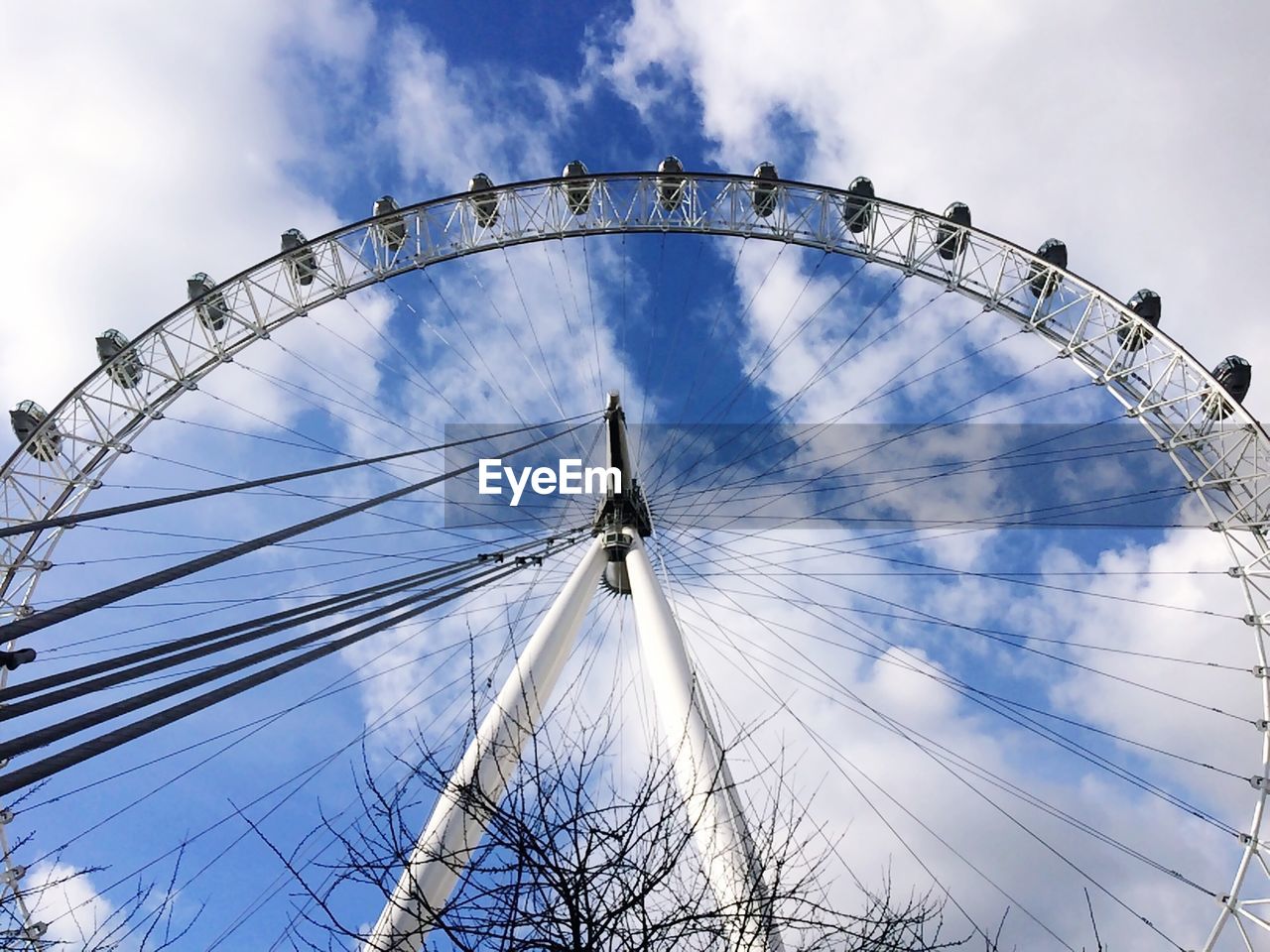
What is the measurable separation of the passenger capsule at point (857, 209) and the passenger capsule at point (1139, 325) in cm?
725

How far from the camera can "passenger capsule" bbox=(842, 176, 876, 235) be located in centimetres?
2561

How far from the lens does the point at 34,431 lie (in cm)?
2514

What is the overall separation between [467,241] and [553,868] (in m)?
22.4

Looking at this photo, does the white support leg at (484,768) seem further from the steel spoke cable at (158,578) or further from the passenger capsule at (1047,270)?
the passenger capsule at (1047,270)

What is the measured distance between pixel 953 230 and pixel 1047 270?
8.77ft

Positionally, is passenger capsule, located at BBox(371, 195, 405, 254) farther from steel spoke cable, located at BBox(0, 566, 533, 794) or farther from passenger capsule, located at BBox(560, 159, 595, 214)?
steel spoke cable, located at BBox(0, 566, 533, 794)

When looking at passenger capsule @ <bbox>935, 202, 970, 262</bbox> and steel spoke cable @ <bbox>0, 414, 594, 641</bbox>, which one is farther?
passenger capsule @ <bbox>935, 202, 970, 262</bbox>

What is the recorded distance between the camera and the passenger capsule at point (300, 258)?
85.9ft

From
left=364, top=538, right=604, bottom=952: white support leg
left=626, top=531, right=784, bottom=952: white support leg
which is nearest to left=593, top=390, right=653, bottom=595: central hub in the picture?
left=364, top=538, right=604, bottom=952: white support leg

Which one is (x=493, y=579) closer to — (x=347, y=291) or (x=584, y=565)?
(x=584, y=565)

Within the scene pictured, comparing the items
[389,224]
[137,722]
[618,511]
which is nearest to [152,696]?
[137,722]

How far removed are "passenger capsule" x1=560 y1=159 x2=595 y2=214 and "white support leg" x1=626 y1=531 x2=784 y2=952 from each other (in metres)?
13.7

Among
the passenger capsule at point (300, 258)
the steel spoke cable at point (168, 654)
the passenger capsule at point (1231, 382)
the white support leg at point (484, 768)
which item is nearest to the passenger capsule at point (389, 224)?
the passenger capsule at point (300, 258)

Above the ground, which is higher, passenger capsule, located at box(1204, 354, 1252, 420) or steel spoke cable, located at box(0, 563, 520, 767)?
passenger capsule, located at box(1204, 354, 1252, 420)
